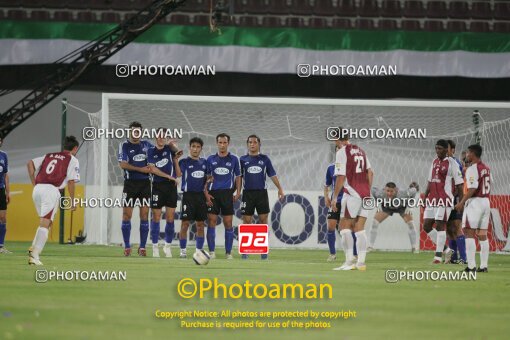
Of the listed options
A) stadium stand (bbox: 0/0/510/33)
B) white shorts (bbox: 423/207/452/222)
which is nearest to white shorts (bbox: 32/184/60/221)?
white shorts (bbox: 423/207/452/222)

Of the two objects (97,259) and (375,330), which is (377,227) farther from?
(375,330)

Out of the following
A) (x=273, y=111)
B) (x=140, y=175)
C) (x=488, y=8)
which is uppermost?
(x=488, y=8)

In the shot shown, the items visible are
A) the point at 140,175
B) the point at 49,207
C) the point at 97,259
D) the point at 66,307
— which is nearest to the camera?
the point at 66,307

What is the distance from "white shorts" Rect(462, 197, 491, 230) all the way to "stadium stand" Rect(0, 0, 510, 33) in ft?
38.9

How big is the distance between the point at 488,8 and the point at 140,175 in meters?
13.8

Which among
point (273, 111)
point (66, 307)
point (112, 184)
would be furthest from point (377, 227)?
point (66, 307)

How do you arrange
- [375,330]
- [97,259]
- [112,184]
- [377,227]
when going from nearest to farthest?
[375,330] < [97,259] < [377,227] < [112,184]

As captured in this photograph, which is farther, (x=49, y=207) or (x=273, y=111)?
(x=273, y=111)

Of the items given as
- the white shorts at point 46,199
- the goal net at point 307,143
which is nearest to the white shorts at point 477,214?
the white shorts at point 46,199

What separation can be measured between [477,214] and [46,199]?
5729mm

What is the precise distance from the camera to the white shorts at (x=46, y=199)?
40.4 ft

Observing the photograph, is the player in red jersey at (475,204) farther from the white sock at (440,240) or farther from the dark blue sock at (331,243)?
the dark blue sock at (331,243)

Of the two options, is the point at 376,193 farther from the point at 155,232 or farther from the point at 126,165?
the point at 126,165

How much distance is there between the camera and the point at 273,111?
73.6 feet
